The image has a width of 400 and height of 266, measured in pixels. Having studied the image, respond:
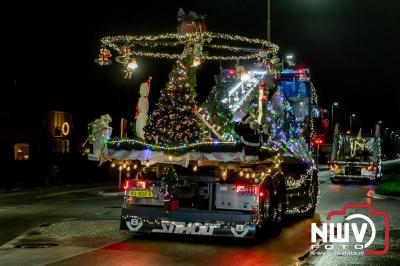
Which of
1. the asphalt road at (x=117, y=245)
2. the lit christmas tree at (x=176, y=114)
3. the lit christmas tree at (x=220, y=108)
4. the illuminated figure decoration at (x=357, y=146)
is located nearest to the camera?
the asphalt road at (x=117, y=245)

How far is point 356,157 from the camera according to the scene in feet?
108

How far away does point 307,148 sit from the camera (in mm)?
16078

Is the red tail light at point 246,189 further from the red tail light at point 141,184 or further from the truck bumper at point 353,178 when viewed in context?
the truck bumper at point 353,178

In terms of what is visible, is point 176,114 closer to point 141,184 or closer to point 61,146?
point 141,184

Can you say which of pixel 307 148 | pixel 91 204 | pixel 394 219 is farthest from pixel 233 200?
pixel 91 204

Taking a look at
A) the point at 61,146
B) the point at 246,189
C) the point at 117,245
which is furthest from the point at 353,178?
the point at 117,245

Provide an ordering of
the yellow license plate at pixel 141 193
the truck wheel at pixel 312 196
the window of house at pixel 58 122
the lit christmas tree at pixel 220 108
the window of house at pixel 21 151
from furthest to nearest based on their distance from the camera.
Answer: the window of house at pixel 58 122, the window of house at pixel 21 151, the truck wheel at pixel 312 196, the lit christmas tree at pixel 220 108, the yellow license plate at pixel 141 193

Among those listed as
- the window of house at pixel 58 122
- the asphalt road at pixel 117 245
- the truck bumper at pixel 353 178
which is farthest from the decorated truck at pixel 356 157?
the window of house at pixel 58 122

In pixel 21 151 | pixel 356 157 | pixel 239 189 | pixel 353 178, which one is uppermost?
pixel 21 151

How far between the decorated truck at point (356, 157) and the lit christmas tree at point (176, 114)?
21461 millimetres

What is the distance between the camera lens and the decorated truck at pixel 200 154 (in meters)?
11.7

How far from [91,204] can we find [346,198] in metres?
9.22

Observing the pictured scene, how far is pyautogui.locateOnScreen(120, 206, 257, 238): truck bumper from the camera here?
11.5m

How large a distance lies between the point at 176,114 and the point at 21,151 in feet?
108
